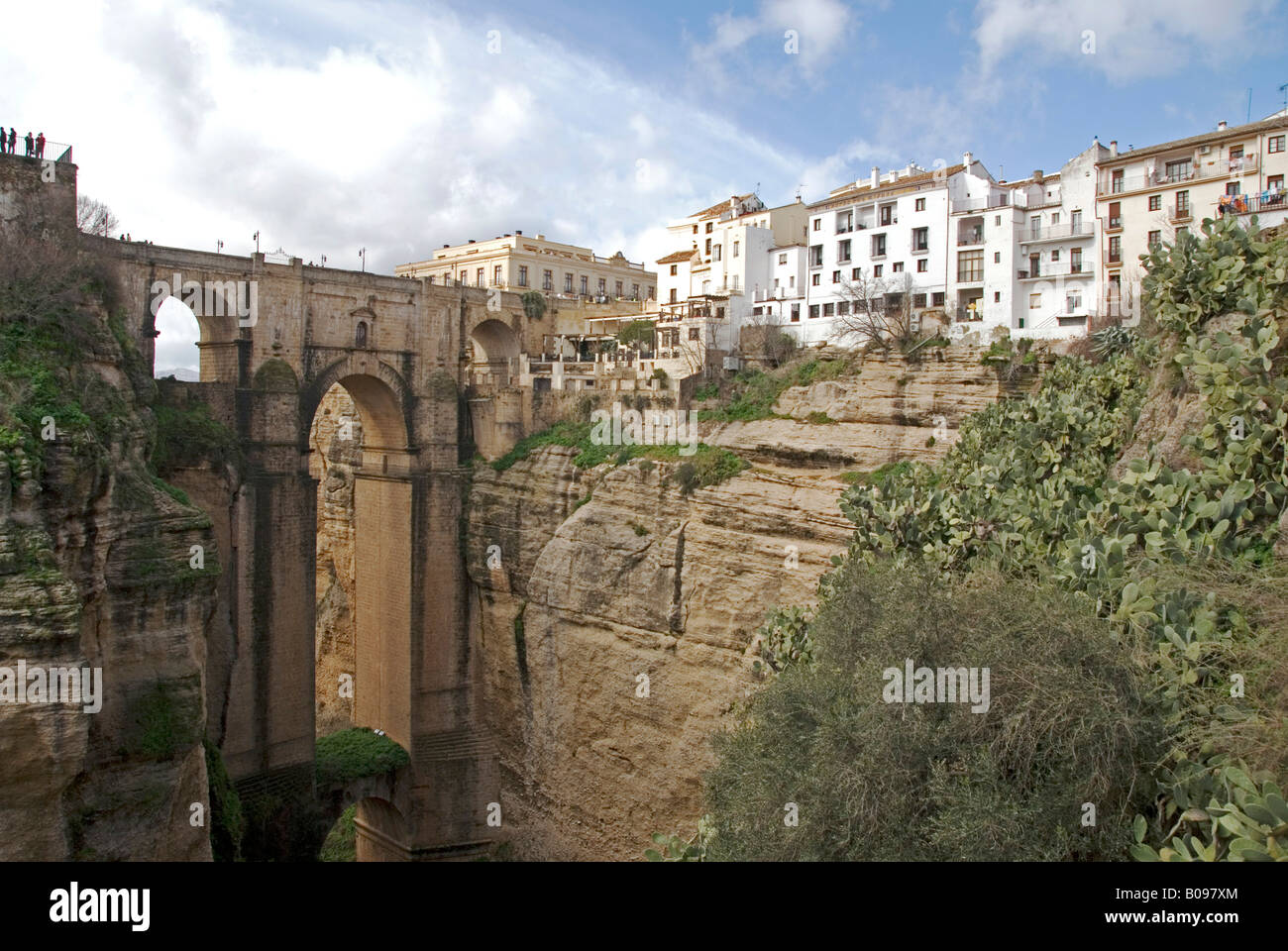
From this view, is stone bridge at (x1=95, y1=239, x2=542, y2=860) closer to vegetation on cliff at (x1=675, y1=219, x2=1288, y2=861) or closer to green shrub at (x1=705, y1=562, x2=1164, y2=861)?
vegetation on cliff at (x1=675, y1=219, x2=1288, y2=861)

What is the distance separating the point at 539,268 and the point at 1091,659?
1348 inches

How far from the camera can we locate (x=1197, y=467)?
10.2 metres

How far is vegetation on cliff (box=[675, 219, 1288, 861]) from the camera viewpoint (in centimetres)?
716

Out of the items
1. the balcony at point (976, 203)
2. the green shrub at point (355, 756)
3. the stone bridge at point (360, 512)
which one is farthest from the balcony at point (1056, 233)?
the green shrub at point (355, 756)

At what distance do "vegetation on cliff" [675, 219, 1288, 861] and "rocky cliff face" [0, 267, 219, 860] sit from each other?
7.30m

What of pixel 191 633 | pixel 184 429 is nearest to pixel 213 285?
pixel 184 429

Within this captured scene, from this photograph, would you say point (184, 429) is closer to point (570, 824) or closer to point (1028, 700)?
point (570, 824)

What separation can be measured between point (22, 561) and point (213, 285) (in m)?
12.5

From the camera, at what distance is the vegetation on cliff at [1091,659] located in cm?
716

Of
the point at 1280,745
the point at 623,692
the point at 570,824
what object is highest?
the point at 1280,745

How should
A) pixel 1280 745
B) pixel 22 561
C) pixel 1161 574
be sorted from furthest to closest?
1. pixel 22 561
2. pixel 1161 574
3. pixel 1280 745

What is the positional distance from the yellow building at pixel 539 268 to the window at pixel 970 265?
14.0 meters

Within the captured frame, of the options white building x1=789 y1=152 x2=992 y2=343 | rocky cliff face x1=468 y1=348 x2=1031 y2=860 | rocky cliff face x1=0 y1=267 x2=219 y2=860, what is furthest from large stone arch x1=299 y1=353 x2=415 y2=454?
white building x1=789 y1=152 x2=992 y2=343

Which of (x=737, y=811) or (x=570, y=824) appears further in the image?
(x=570, y=824)
